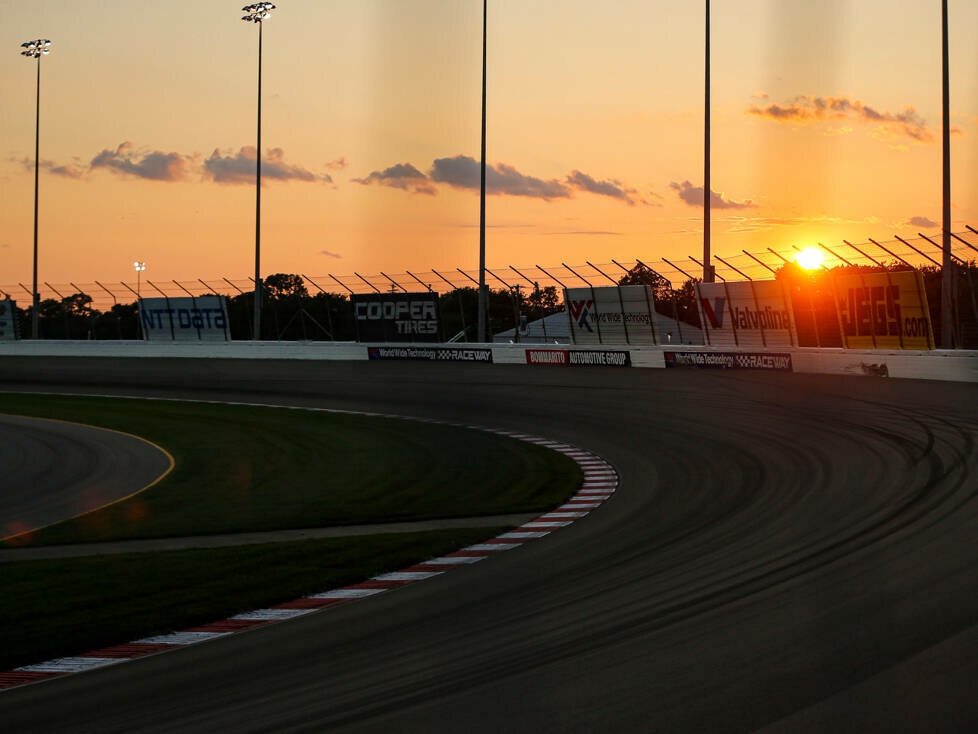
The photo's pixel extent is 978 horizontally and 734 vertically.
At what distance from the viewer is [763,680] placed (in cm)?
515

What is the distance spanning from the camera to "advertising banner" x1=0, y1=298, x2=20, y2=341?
176ft

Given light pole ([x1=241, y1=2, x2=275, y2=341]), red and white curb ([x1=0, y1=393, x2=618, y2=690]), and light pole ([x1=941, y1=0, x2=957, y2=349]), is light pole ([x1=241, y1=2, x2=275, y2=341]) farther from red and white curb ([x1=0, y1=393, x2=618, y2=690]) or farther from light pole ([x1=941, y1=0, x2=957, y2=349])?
red and white curb ([x1=0, y1=393, x2=618, y2=690])

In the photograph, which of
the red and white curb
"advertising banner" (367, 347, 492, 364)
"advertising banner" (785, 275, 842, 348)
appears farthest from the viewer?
"advertising banner" (367, 347, 492, 364)

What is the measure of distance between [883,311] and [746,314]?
5.26 meters

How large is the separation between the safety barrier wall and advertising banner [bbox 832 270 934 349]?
0.44 metres

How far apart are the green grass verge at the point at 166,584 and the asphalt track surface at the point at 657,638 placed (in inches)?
25.7

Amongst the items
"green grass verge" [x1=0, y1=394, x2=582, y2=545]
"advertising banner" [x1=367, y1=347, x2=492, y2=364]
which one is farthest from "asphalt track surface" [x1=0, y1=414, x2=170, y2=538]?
"advertising banner" [x1=367, y1=347, x2=492, y2=364]

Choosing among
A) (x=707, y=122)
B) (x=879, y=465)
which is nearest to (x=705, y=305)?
(x=707, y=122)

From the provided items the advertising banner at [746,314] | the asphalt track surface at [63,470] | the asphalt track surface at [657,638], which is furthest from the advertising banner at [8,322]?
the asphalt track surface at [657,638]

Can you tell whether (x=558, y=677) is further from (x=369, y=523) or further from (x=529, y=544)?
(x=369, y=523)

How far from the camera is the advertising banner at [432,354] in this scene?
3812 cm

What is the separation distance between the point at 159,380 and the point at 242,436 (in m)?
16.4

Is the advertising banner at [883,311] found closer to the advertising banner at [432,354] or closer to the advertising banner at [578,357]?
the advertising banner at [578,357]

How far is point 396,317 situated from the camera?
4303cm
